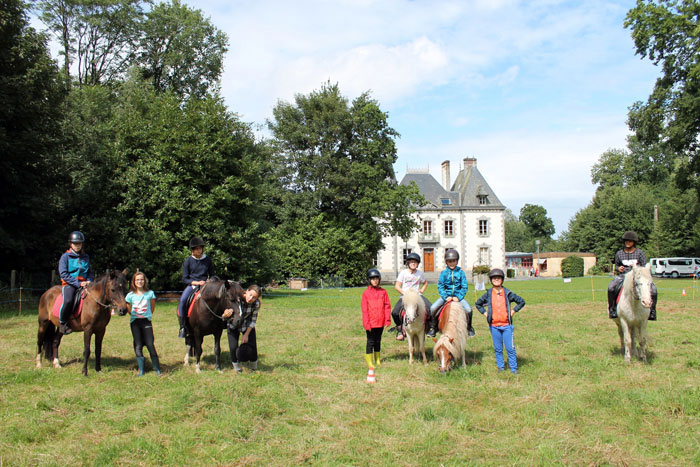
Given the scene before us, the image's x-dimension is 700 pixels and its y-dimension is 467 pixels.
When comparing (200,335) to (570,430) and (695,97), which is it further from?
(695,97)

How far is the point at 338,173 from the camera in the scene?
38.9 m

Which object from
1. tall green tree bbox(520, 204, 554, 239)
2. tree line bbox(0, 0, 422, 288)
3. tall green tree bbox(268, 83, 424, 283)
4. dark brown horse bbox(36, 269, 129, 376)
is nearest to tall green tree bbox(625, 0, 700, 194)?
tall green tree bbox(268, 83, 424, 283)

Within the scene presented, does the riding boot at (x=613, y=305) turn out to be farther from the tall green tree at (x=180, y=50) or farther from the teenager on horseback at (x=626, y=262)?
the tall green tree at (x=180, y=50)

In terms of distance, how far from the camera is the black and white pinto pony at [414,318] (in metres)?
8.77

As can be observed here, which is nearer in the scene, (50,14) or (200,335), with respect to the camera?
(200,335)

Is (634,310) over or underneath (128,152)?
underneath

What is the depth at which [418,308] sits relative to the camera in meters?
8.95

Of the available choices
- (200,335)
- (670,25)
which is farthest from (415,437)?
(670,25)

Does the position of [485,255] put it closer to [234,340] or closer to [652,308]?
[652,308]

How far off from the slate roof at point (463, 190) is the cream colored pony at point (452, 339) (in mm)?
52826

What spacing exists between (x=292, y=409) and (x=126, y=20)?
1447 inches

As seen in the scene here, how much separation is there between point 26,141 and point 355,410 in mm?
19635

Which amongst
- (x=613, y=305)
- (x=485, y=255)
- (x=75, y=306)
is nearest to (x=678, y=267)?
(x=485, y=255)

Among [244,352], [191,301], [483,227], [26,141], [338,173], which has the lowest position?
[244,352]
